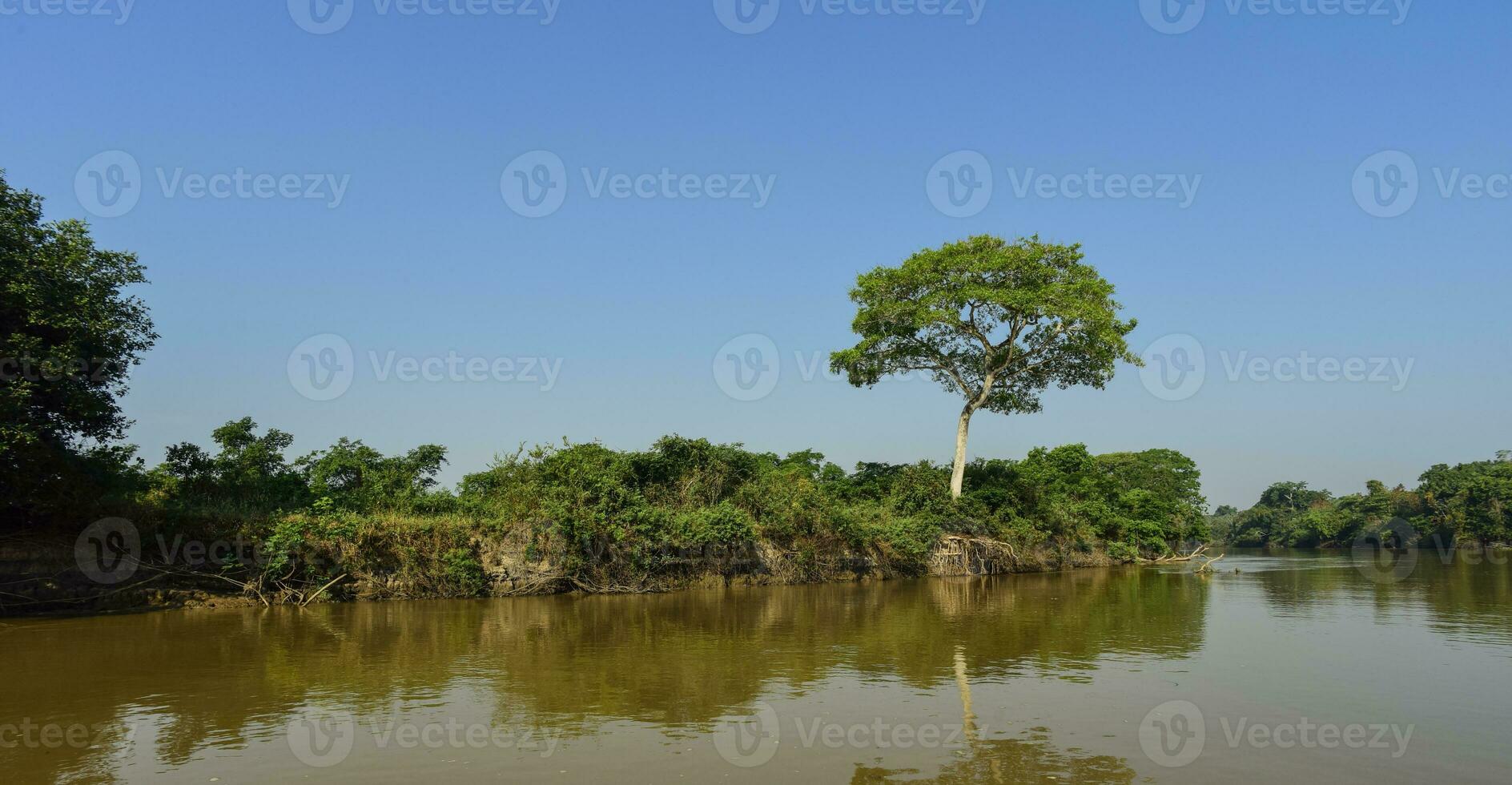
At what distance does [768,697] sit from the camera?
8.94 metres

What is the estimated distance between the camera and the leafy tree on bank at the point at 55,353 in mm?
15445

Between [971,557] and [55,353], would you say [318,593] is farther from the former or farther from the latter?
[971,557]

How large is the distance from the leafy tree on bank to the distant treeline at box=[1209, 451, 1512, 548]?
2425 inches

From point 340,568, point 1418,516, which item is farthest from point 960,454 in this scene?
point 1418,516

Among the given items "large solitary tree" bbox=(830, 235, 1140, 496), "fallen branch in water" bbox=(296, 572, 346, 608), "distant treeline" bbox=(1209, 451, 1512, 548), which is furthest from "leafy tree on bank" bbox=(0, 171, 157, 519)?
"distant treeline" bbox=(1209, 451, 1512, 548)

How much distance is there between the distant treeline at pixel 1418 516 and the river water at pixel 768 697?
42.5 metres

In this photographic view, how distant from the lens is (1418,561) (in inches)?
1399

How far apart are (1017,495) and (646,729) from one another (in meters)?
27.0

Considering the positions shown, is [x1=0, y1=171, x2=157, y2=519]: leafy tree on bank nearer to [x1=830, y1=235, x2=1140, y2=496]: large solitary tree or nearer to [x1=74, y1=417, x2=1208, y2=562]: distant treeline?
[x1=74, y1=417, x2=1208, y2=562]: distant treeline

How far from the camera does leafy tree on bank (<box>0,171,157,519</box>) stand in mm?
15445

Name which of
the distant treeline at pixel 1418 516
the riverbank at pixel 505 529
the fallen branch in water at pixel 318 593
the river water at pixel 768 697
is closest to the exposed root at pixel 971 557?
the riverbank at pixel 505 529

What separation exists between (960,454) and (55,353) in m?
25.3

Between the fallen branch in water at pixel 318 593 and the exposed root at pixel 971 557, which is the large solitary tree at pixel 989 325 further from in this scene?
the fallen branch in water at pixel 318 593

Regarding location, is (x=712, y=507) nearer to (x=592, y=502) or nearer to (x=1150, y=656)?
(x=592, y=502)
